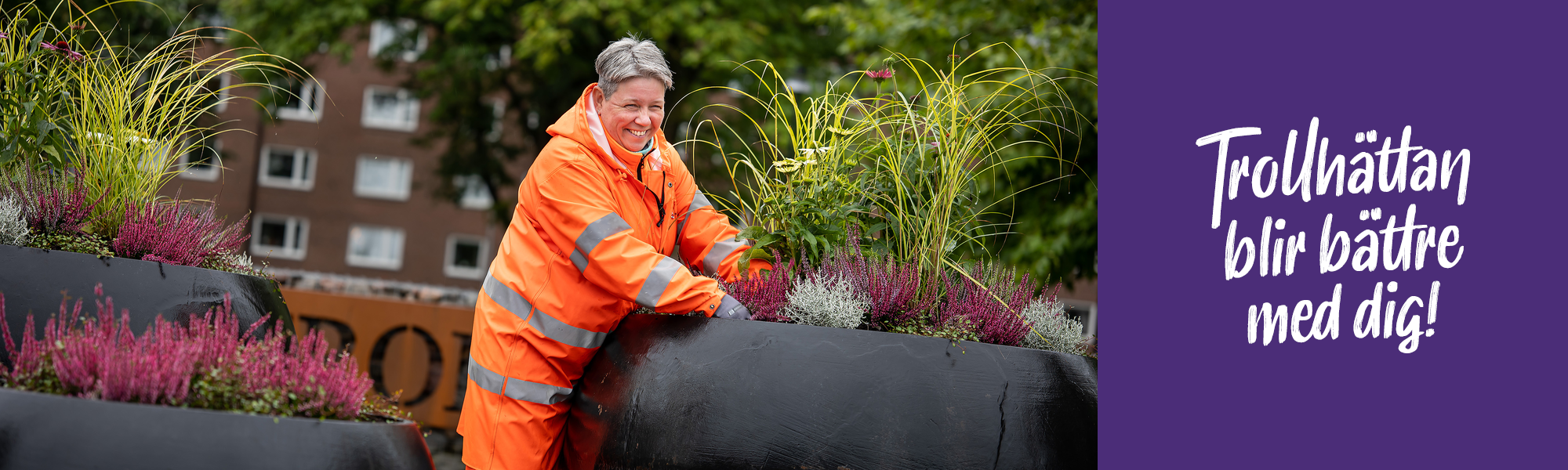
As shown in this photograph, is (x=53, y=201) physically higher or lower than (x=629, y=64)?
lower

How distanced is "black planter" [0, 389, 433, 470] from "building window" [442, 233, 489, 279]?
31.2 m

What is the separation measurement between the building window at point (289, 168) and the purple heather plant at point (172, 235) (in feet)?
102

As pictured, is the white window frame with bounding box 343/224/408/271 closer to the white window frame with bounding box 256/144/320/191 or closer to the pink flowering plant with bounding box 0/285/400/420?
the white window frame with bounding box 256/144/320/191

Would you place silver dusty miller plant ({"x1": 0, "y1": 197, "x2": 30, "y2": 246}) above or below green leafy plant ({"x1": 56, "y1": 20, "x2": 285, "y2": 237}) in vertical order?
below

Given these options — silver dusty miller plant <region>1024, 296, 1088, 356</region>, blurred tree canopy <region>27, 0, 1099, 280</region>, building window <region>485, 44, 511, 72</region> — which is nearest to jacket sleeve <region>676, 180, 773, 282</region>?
silver dusty miller plant <region>1024, 296, 1088, 356</region>

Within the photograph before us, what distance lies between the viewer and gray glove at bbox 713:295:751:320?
261 cm

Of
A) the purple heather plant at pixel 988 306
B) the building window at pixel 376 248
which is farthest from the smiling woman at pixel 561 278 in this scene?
the building window at pixel 376 248

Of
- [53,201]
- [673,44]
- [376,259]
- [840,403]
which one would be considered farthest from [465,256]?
[840,403]

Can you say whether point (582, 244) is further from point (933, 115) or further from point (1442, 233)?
point (1442, 233)

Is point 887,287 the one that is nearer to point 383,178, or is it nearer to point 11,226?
point 11,226

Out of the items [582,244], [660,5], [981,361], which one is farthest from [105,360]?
[660,5]

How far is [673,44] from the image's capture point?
14.0 metres

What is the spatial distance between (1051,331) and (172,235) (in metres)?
2.43

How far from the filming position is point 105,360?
79.3 inches
